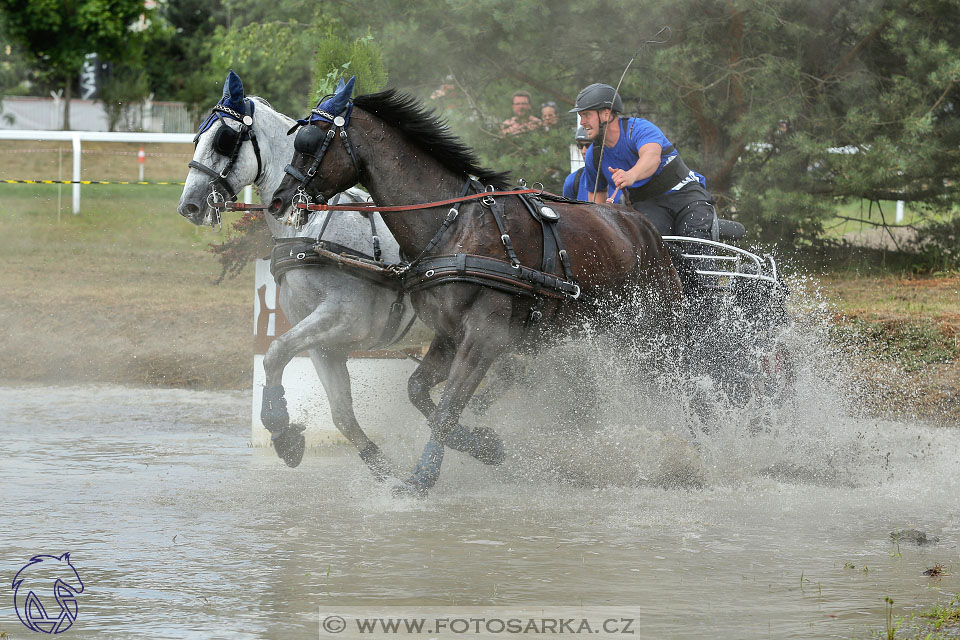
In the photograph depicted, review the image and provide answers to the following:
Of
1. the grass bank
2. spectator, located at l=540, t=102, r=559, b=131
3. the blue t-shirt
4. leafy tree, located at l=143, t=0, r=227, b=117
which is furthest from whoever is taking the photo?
leafy tree, located at l=143, t=0, r=227, b=117

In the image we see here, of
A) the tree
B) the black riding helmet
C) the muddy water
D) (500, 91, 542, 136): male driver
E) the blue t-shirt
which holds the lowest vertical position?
the muddy water

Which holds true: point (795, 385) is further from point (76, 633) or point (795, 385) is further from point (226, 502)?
point (76, 633)

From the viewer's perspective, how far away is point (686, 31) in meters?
12.0

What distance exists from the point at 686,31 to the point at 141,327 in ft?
19.9

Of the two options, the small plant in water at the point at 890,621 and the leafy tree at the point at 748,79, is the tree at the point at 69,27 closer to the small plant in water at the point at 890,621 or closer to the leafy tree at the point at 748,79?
the leafy tree at the point at 748,79

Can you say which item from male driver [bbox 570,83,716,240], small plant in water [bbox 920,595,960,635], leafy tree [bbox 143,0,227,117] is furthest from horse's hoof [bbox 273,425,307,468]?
leafy tree [bbox 143,0,227,117]

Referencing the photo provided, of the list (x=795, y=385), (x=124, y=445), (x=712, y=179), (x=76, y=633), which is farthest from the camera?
(x=712, y=179)

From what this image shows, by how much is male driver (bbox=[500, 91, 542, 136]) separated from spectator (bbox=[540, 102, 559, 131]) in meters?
0.09

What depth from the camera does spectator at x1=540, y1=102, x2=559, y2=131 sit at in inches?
487

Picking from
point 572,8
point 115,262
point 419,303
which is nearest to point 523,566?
point 419,303

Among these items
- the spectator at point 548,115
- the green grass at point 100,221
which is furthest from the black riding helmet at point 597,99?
the green grass at point 100,221

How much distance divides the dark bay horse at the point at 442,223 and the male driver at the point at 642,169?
1.04 meters

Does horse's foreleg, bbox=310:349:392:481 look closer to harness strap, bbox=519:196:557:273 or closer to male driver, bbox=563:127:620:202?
harness strap, bbox=519:196:557:273

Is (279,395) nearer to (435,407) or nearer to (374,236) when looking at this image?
(435,407)
